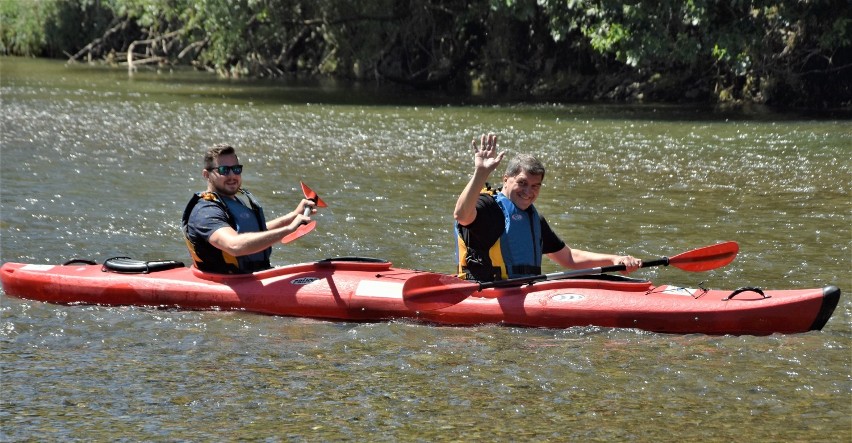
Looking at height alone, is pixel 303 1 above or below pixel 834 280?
above

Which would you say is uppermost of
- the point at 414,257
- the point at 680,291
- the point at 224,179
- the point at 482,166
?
the point at 482,166

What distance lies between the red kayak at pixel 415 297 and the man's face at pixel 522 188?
502 millimetres

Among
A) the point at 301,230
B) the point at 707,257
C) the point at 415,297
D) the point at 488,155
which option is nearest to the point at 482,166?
the point at 488,155

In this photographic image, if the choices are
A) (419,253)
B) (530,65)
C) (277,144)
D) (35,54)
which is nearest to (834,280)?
(419,253)

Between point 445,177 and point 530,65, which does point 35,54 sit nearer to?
point 530,65

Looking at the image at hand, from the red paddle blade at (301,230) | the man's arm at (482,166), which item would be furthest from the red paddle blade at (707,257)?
the red paddle blade at (301,230)

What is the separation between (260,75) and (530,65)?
767 centimetres

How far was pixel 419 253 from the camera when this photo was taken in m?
8.91

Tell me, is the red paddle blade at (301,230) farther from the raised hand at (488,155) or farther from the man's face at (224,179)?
the raised hand at (488,155)

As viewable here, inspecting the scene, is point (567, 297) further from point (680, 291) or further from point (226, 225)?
point (226, 225)

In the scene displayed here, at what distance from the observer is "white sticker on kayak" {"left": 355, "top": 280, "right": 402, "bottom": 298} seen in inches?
263

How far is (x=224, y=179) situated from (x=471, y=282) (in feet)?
5.09

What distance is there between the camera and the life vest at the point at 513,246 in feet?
21.0

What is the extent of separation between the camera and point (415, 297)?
666 cm
